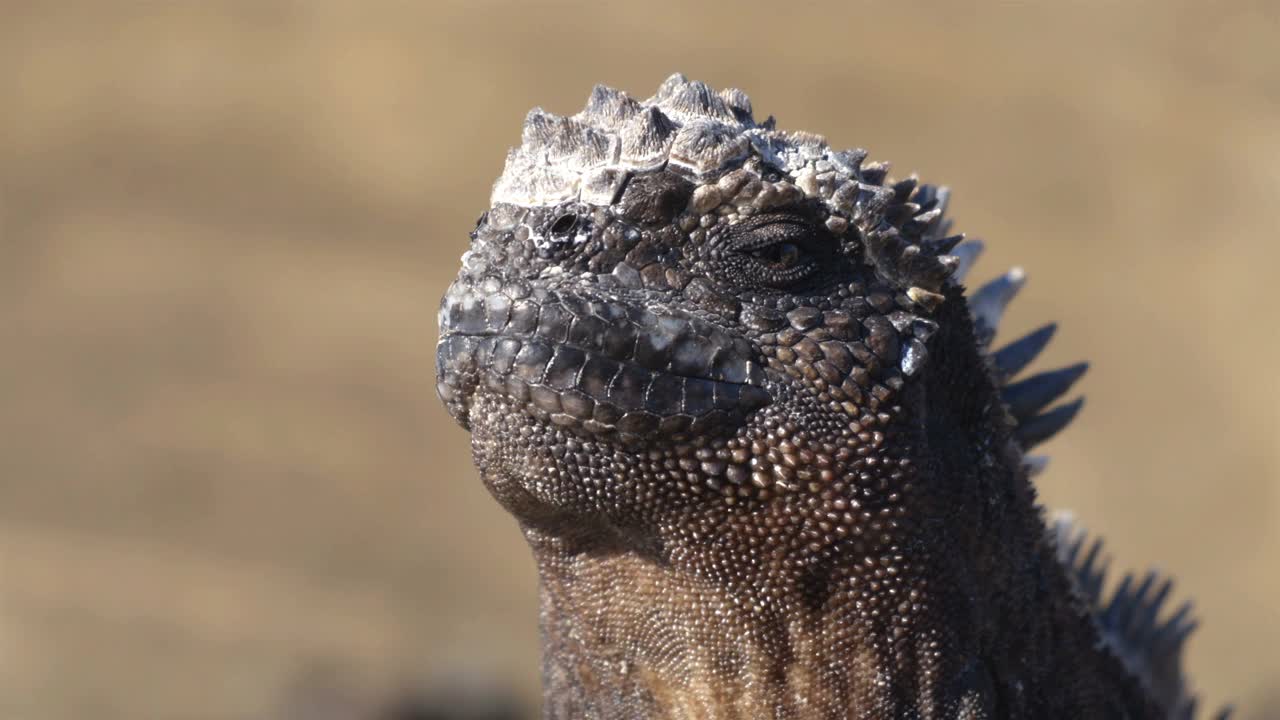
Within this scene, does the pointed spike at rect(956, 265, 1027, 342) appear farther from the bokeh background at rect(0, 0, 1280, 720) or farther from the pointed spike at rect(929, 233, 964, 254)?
the bokeh background at rect(0, 0, 1280, 720)

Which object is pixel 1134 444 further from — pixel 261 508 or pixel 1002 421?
pixel 1002 421

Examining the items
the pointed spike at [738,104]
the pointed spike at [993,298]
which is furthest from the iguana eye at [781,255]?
the pointed spike at [993,298]

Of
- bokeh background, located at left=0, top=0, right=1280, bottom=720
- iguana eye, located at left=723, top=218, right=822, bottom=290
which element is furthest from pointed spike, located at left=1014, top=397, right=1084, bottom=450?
bokeh background, located at left=0, top=0, right=1280, bottom=720

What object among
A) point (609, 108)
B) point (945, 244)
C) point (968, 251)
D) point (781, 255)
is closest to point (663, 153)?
point (609, 108)

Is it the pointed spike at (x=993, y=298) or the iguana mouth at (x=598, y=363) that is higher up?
the pointed spike at (x=993, y=298)

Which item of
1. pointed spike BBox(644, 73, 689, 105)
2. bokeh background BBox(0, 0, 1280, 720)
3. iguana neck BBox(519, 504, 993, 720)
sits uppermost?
bokeh background BBox(0, 0, 1280, 720)

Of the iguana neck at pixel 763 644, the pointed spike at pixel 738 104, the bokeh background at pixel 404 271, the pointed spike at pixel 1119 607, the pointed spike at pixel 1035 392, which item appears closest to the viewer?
the iguana neck at pixel 763 644

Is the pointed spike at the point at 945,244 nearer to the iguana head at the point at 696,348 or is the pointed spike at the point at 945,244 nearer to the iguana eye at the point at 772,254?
the iguana head at the point at 696,348
